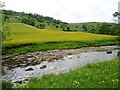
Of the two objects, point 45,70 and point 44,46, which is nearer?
point 45,70

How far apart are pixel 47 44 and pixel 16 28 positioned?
168 ft

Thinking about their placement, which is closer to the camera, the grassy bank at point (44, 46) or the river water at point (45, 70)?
the river water at point (45, 70)

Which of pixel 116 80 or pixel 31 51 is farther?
pixel 31 51

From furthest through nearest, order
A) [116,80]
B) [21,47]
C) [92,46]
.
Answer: [92,46] < [21,47] < [116,80]

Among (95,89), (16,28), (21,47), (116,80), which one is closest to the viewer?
(95,89)

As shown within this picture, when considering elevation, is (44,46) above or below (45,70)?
below

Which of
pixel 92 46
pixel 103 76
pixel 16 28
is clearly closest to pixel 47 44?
pixel 92 46

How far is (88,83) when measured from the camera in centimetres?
1550

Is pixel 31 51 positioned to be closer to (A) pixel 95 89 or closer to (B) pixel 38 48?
(B) pixel 38 48

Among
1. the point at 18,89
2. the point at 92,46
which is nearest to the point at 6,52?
the point at 92,46

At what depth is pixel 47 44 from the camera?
253 ft

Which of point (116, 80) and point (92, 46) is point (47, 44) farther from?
point (116, 80)

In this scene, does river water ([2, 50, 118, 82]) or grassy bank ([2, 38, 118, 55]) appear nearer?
river water ([2, 50, 118, 82])

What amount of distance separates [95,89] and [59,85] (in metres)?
2.56
